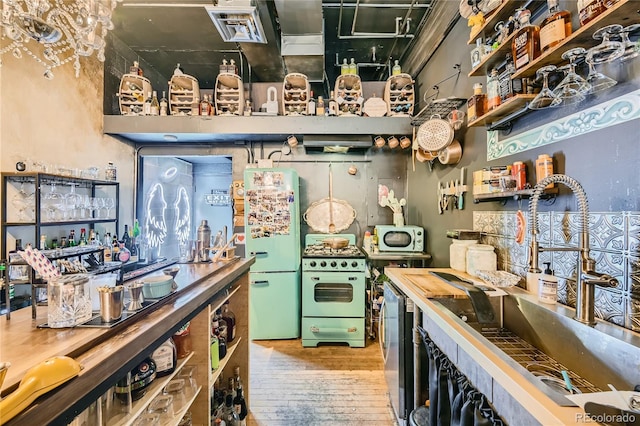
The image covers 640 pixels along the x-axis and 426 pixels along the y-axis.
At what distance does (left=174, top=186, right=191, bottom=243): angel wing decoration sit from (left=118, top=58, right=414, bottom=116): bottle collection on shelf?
271 cm

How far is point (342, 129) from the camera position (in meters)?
3.48

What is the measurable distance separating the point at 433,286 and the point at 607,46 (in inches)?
52.5

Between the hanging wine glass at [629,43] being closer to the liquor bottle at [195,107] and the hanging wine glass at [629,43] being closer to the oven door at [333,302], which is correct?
the oven door at [333,302]

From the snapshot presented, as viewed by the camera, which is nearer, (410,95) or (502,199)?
(502,199)

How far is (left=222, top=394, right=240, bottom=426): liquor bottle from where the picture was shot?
72.6 inches

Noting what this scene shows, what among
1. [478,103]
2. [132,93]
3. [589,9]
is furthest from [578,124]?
[132,93]

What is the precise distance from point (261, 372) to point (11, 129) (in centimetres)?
298

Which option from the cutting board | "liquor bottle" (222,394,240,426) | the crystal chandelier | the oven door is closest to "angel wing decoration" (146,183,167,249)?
the oven door

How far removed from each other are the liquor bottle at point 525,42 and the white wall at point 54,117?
3.62m

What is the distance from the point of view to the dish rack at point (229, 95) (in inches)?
139

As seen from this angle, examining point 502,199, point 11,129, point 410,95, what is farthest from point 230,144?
point 502,199

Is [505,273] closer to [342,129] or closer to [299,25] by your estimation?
[342,129]

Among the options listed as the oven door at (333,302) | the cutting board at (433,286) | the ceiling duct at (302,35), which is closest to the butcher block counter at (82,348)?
the cutting board at (433,286)

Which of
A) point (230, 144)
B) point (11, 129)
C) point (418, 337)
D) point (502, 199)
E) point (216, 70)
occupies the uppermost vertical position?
point (216, 70)
